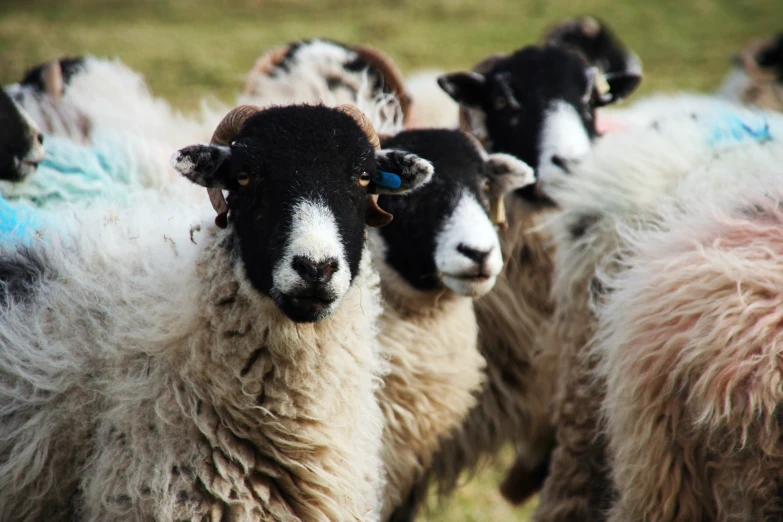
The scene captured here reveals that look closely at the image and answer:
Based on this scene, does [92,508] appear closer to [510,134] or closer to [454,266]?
[454,266]

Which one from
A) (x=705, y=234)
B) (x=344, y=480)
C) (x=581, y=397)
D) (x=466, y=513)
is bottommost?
(x=466, y=513)

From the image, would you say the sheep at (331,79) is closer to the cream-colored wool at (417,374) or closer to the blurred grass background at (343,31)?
the cream-colored wool at (417,374)

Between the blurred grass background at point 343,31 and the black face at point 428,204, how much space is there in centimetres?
740

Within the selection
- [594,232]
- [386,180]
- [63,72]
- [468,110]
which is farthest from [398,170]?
[63,72]

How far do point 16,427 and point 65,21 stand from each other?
13.2 m

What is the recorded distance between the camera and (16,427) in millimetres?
2162

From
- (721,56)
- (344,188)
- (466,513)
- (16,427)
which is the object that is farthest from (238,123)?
(721,56)

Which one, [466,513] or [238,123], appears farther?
[466,513]

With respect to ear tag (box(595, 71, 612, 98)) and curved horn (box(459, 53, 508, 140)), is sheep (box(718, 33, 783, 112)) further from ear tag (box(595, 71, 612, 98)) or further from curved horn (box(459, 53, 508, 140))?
curved horn (box(459, 53, 508, 140))

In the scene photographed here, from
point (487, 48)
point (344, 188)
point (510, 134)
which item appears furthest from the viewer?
point (487, 48)

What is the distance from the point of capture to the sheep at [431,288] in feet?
9.52

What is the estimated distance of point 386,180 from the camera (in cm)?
247

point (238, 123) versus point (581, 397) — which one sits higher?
point (238, 123)

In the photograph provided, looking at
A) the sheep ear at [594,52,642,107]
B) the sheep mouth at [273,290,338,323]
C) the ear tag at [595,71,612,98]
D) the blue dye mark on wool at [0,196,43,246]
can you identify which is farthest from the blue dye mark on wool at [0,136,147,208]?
the sheep ear at [594,52,642,107]
